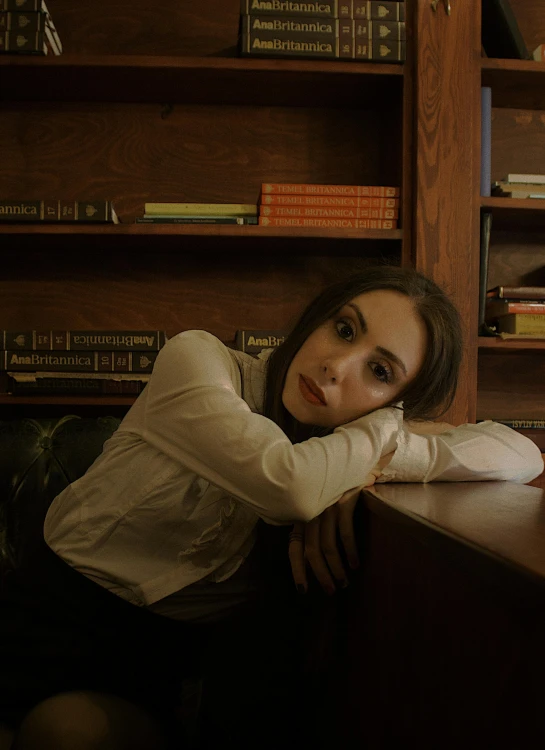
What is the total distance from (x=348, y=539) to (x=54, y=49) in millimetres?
1899

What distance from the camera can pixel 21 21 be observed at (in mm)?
1869

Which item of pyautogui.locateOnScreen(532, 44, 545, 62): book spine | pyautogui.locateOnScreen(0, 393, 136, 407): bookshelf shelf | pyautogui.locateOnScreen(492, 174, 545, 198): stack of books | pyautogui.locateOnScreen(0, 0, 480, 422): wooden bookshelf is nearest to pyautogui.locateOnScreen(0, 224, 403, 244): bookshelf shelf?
pyautogui.locateOnScreen(0, 0, 480, 422): wooden bookshelf

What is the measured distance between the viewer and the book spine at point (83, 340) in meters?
2.00

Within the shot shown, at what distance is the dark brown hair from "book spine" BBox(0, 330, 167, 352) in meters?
0.95

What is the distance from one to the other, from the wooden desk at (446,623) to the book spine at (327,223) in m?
1.32

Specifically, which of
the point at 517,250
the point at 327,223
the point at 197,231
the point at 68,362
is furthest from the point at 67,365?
the point at 517,250

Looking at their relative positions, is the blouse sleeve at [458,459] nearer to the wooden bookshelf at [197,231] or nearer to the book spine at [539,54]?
the wooden bookshelf at [197,231]

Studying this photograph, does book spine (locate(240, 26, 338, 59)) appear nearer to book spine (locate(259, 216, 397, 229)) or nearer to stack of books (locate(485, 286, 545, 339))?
book spine (locate(259, 216, 397, 229))

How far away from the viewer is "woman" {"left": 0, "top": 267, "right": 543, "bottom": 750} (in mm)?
809

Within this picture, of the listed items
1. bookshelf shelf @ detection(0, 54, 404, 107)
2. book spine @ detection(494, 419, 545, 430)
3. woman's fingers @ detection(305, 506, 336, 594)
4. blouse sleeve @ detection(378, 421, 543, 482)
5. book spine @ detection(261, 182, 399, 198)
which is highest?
bookshelf shelf @ detection(0, 54, 404, 107)

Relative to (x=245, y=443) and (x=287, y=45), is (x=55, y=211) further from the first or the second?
(x=245, y=443)

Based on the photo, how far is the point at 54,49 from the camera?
6.48 feet

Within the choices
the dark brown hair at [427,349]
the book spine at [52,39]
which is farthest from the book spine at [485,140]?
the book spine at [52,39]

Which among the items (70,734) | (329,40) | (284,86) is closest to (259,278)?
(284,86)
